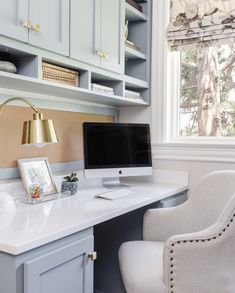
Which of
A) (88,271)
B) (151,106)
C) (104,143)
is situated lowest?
(88,271)

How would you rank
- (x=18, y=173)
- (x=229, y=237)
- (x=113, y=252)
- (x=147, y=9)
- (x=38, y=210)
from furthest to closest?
1. (x=147, y=9)
2. (x=113, y=252)
3. (x=18, y=173)
4. (x=38, y=210)
5. (x=229, y=237)

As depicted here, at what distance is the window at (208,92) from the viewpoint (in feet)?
7.52

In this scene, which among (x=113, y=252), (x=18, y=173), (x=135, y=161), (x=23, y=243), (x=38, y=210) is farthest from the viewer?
(x=135, y=161)

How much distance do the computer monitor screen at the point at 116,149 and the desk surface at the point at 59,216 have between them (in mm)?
180

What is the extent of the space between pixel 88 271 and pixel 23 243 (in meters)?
0.38

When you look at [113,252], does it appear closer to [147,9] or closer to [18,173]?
[18,173]

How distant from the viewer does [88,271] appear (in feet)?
4.31

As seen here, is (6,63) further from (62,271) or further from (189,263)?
(189,263)

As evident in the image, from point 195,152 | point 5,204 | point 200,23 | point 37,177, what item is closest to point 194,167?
point 195,152

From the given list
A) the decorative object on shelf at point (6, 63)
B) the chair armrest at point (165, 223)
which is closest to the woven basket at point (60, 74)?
the decorative object on shelf at point (6, 63)

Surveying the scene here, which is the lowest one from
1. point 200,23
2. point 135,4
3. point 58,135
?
point 58,135

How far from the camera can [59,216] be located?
54.1 inches

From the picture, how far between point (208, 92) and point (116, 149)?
0.80m

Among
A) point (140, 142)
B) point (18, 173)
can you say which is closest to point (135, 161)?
point (140, 142)
